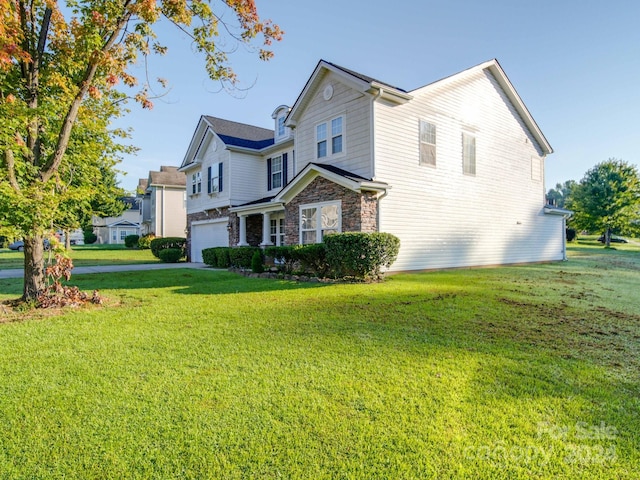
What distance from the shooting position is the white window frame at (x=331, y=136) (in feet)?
42.4

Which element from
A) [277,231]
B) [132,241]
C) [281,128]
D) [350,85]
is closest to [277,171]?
[281,128]

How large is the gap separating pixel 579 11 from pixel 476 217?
7637mm

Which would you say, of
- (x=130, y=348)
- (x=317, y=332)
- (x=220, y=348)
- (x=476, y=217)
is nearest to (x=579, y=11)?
(x=476, y=217)

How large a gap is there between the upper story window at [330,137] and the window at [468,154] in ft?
17.4

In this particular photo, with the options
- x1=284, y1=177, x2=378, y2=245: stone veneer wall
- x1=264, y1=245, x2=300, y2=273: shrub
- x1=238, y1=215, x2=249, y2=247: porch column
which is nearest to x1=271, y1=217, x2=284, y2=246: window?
x1=238, y1=215, x2=249, y2=247: porch column

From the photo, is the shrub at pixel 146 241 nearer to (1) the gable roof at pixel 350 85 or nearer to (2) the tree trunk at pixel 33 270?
(1) the gable roof at pixel 350 85

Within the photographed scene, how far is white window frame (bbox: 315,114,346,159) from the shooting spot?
12922mm

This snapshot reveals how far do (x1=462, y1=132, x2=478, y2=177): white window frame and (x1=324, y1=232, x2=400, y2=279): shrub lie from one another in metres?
6.33

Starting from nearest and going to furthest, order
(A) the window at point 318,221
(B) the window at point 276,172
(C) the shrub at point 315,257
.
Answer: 1. (C) the shrub at point 315,257
2. (A) the window at point 318,221
3. (B) the window at point 276,172

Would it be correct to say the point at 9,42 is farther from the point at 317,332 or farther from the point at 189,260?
the point at 189,260

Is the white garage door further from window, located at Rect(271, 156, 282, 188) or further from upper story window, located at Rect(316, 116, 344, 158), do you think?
upper story window, located at Rect(316, 116, 344, 158)

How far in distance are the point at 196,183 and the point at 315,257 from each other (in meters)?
14.1

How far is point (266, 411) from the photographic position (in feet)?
9.42

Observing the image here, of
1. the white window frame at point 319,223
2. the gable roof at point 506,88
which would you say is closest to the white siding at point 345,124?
the white window frame at point 319,223
